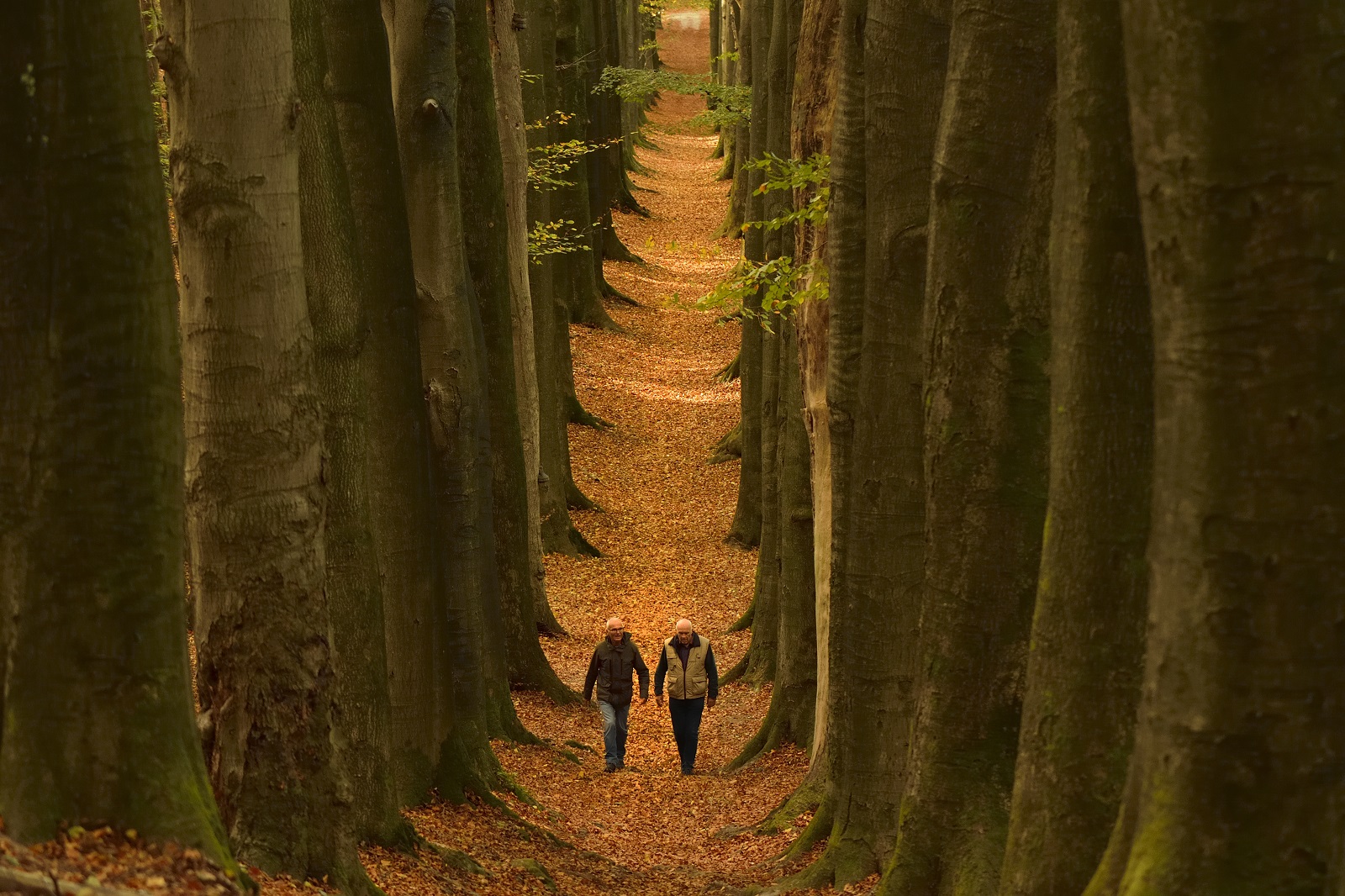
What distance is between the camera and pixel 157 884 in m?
4.26

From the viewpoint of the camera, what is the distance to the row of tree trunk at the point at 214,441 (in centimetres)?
439

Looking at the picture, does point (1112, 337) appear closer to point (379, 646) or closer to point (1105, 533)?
point (1105, 533)

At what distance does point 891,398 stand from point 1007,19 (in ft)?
8.16

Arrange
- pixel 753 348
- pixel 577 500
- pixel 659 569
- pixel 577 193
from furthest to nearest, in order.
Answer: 1. pixel 577 193
2. pixel 577 500
3. pixel 659 569
4. pixel 753 348

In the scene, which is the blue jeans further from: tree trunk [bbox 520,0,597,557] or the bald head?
tree trunk [bbox 520,0,597,557]

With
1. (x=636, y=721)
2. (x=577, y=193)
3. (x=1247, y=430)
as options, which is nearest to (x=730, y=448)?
(x=577, y=193)

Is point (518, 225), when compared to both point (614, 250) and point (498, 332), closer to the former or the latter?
point (498, 332)

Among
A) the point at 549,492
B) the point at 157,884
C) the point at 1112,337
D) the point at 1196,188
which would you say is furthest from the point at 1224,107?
the point at 549,492

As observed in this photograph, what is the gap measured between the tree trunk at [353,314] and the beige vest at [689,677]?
530 centimetres

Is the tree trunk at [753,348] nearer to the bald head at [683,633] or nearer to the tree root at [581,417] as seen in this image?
the tree root at [581,417]

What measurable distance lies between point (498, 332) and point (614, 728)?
4.07 m

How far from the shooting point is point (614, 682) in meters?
12.8

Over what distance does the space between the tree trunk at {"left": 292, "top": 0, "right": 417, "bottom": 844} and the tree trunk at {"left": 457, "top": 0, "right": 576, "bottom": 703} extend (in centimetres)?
389

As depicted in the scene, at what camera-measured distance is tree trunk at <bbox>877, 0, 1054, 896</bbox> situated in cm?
574
